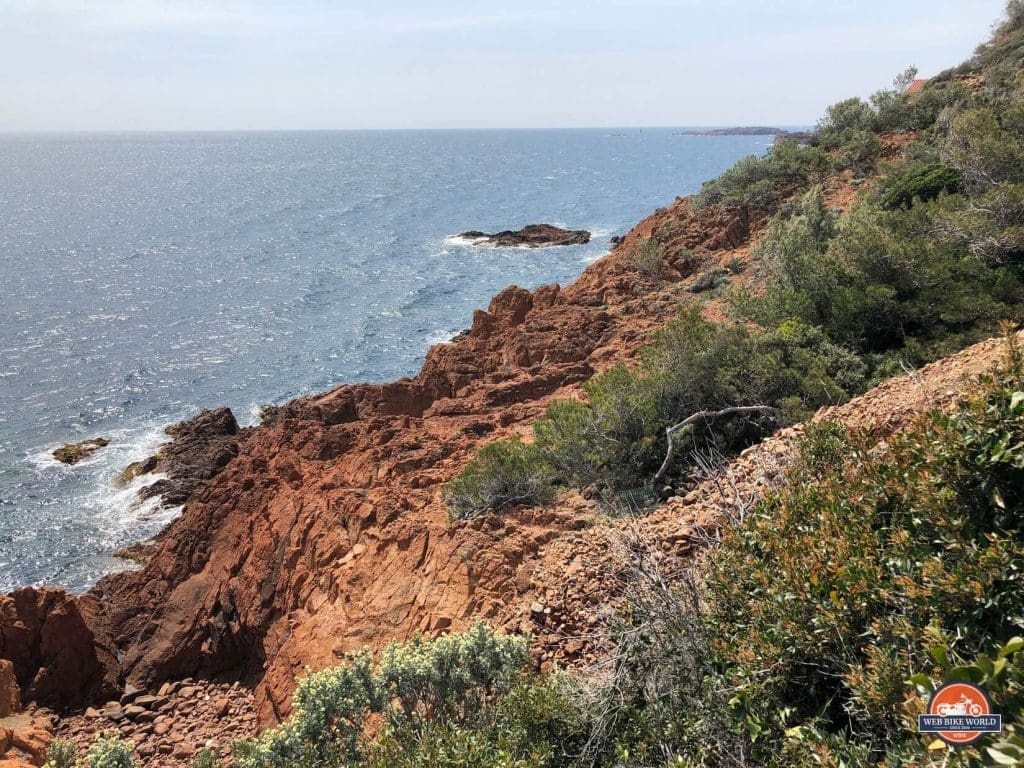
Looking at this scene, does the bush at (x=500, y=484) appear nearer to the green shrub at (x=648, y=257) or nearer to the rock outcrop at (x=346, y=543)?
the rock outcrop at (x=346, y=543)

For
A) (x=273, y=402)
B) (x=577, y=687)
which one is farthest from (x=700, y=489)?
(x=273, y=402)

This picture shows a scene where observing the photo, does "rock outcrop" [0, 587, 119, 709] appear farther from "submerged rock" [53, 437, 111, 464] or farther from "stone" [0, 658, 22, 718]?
"submerged rock" [53, 437, 111, 464]

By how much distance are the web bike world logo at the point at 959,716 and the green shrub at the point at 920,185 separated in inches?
635

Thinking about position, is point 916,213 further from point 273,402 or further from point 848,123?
point 273,402

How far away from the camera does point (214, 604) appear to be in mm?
13039

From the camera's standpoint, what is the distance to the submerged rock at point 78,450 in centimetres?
2209

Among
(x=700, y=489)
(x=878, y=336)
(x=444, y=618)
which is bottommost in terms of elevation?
(x=444, y=618)

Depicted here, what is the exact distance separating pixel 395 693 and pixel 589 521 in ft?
11.7

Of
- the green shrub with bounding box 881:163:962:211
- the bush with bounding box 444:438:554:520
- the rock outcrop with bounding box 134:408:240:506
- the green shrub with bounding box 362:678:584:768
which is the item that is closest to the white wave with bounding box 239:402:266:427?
the rock outcrop with bounding box 134:408:240:506

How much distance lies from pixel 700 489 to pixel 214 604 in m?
10.4

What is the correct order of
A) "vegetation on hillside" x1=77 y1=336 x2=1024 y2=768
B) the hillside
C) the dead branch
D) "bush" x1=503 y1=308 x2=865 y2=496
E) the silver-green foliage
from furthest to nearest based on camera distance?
"bush" x1=503 y1=308 x2=865 y2=496 < the dead branch < the silver-green foliage < the hillside < "vegetation on hillside" x1=77 y1=336 x2=1024 y2=768

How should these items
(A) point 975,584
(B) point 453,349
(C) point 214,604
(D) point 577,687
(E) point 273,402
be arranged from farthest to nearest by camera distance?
(E) point 273,402 → (B) point 453,349 → (C) point 214,604 → (D) point 577,687 → (A) point 975,584

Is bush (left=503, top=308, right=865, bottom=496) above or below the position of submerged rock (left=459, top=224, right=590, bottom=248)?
below

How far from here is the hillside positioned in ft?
14.5
